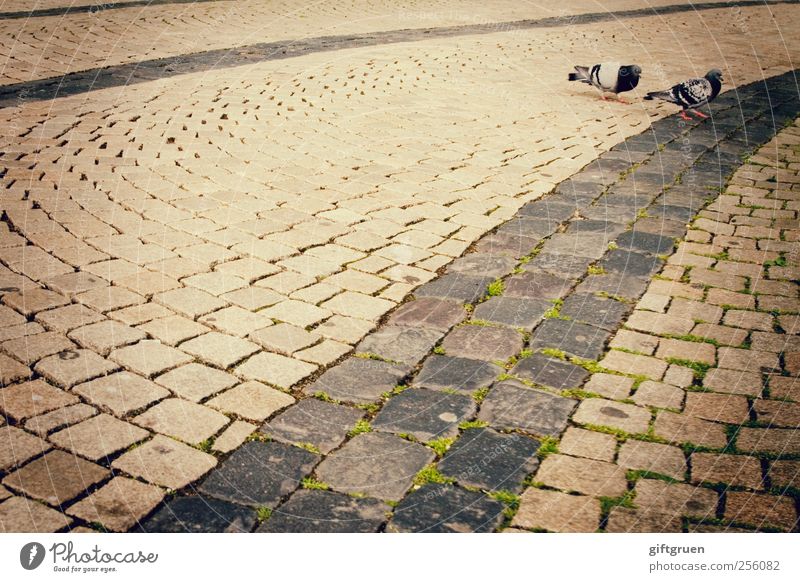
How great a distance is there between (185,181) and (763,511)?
13.3ft

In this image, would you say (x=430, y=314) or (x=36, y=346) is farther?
(x=430, y=314)

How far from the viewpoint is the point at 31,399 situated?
266cm

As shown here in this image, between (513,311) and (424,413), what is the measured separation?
95 cm

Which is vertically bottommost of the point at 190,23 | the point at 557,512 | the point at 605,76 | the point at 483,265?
the point at 557,512

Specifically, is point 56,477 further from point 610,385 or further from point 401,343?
point 610,385

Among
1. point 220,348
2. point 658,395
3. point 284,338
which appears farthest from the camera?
point 284,338

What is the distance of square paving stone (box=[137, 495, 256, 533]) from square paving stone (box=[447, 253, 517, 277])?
200cm

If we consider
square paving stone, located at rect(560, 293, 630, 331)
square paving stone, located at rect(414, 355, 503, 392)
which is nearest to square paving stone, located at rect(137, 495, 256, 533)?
square paving stone, located at rect(414, 355, 503, 392)

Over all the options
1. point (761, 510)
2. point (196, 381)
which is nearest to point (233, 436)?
point (196, 381)

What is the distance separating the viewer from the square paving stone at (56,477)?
2.22m

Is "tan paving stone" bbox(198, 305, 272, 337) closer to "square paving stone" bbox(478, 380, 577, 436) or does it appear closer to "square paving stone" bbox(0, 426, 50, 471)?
"square paving stone" bbox(0, 426, 50, 471)

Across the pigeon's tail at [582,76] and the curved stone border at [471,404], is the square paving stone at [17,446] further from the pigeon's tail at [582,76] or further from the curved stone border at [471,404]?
the pigeon's tail at [582,76]

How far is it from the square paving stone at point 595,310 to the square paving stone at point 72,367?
6.86 feet

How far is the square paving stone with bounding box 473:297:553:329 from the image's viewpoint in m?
3.35
